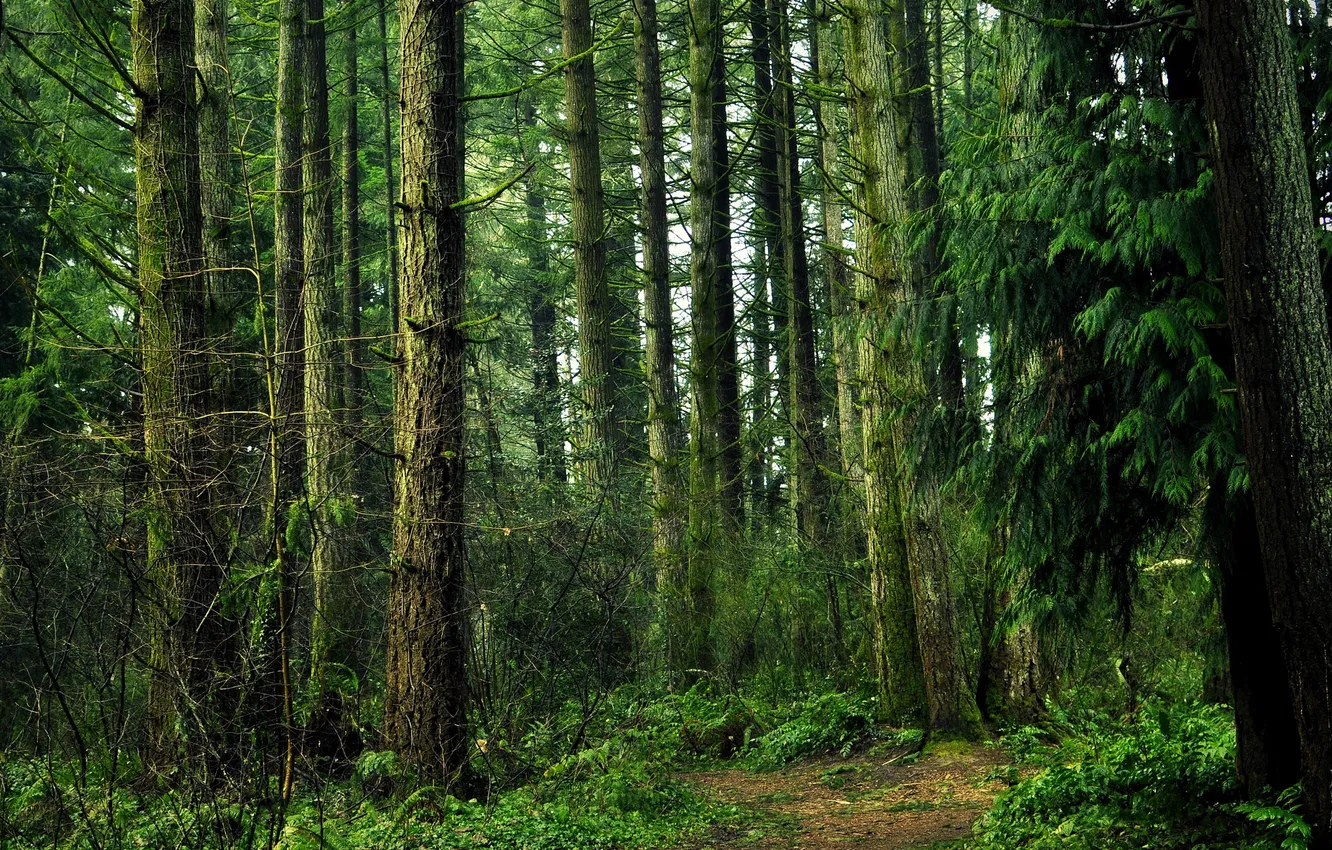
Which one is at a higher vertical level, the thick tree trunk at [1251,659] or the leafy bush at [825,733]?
the thick tree trunk at [1251,659]

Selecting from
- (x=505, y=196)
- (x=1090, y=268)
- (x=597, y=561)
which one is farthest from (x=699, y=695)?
(x=505, y=196)

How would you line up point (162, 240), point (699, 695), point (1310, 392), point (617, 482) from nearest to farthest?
1. point (1310, 392)
2. point (162, 240)
3. point (699, 695)
4. point (617, 482)

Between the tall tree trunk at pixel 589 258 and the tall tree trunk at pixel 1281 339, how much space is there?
928 cm

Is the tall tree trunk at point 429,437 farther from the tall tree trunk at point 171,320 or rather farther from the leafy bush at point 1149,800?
the leafy bush at point 1149,800

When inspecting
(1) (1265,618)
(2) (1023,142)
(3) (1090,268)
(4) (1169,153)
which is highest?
(2) (1023,142)

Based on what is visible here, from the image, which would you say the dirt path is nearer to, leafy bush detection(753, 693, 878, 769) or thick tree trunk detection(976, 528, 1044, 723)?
leafy bush detection(753, 693, 878, 769)

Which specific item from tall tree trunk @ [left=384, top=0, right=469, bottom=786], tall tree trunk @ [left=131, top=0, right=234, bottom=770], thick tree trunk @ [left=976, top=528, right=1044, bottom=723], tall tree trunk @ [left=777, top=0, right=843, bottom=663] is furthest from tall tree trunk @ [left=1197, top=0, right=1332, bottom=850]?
tall tree trunk @ [left=777, top=0, right=843, bottom=663]

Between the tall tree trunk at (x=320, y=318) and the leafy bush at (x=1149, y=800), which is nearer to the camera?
the leafy bush at (x=1149, y=800)

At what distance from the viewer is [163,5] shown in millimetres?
8453

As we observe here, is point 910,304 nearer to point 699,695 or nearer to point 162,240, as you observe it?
point 162,240

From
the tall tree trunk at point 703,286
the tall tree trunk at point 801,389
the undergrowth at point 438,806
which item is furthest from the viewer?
the tall tree trunk at point 801,389

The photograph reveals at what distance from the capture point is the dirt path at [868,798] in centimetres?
712

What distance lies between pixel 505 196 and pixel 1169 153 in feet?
89.6

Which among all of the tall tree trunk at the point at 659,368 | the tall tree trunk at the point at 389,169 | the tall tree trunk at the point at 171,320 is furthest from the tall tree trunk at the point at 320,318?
the tall tree trunk at the point at 389,169
